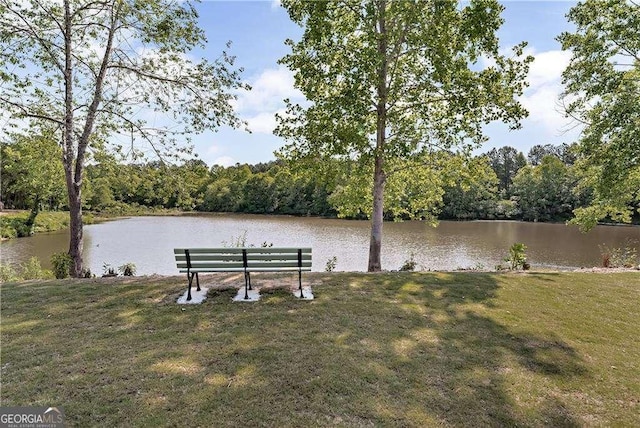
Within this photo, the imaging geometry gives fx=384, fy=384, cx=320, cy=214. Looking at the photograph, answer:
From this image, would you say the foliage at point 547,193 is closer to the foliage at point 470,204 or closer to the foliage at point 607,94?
the foliage at point 470,204

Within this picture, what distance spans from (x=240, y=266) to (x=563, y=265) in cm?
1993

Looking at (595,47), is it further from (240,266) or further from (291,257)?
(240,266)

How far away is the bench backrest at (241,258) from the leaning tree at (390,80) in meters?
3.84

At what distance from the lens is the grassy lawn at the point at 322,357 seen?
3809mm

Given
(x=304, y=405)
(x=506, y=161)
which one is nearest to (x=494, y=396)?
(x=304, y=405)

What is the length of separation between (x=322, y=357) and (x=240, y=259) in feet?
8.97

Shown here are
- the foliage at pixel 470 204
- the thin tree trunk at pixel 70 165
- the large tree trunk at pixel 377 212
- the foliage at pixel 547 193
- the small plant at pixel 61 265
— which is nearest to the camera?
the thin tree trunk at pixel 70 165

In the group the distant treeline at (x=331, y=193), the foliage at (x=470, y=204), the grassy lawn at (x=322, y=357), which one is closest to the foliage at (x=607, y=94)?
the grassy lawn at (x=322, y=357)

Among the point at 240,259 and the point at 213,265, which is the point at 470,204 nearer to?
the point at 240,259

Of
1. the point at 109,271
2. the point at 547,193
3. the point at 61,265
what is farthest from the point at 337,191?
the point at 547,193

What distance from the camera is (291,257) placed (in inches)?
275

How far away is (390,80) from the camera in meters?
10.2

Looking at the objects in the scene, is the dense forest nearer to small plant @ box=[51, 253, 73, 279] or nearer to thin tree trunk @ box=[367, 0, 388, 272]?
thin tree trunk @ box=[367, 0, 388, 272]

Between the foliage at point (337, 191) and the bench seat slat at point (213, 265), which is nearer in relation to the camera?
the bench seat slat at point (213, 265)
